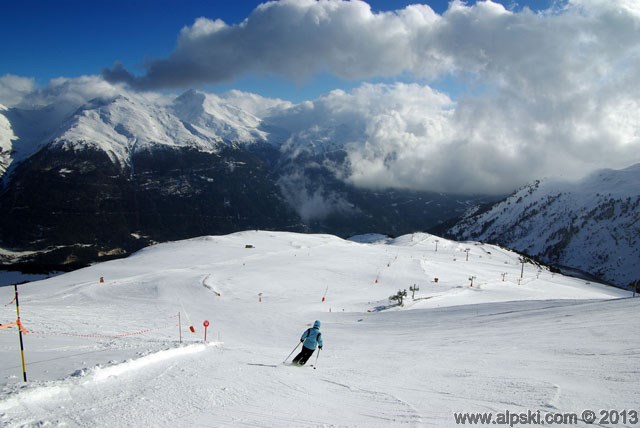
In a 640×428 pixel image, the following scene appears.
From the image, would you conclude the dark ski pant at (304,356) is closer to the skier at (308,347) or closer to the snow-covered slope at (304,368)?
the skier at (308,347)

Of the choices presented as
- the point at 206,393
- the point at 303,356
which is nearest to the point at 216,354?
the point at 303,356

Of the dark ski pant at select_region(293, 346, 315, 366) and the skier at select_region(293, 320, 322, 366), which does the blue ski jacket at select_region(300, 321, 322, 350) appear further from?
the dark ski pant at select_region(293, 346, 315, 366)

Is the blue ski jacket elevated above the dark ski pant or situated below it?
above

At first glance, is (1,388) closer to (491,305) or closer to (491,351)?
(491,351)

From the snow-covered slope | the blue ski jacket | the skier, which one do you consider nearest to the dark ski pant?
the skier

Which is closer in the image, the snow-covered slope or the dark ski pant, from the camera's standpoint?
the snow-covered slope

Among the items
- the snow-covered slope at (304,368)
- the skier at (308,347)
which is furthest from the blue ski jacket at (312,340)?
the snow-covered slope at (304,368)

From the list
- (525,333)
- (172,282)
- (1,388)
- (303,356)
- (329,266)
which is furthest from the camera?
(329,266)

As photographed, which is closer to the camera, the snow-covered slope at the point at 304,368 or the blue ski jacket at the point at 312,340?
the snow-covered slope at the point at 304,368

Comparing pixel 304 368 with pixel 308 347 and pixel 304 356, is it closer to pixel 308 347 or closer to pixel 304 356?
pixel 304 356

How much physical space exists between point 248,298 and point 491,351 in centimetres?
3169

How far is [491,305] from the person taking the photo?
33.1 m

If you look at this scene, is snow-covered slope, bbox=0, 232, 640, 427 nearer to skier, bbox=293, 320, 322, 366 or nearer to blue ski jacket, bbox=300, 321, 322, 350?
skier, bbox=293, 320, 322, 366

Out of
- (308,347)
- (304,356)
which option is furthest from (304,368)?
(308,347)
